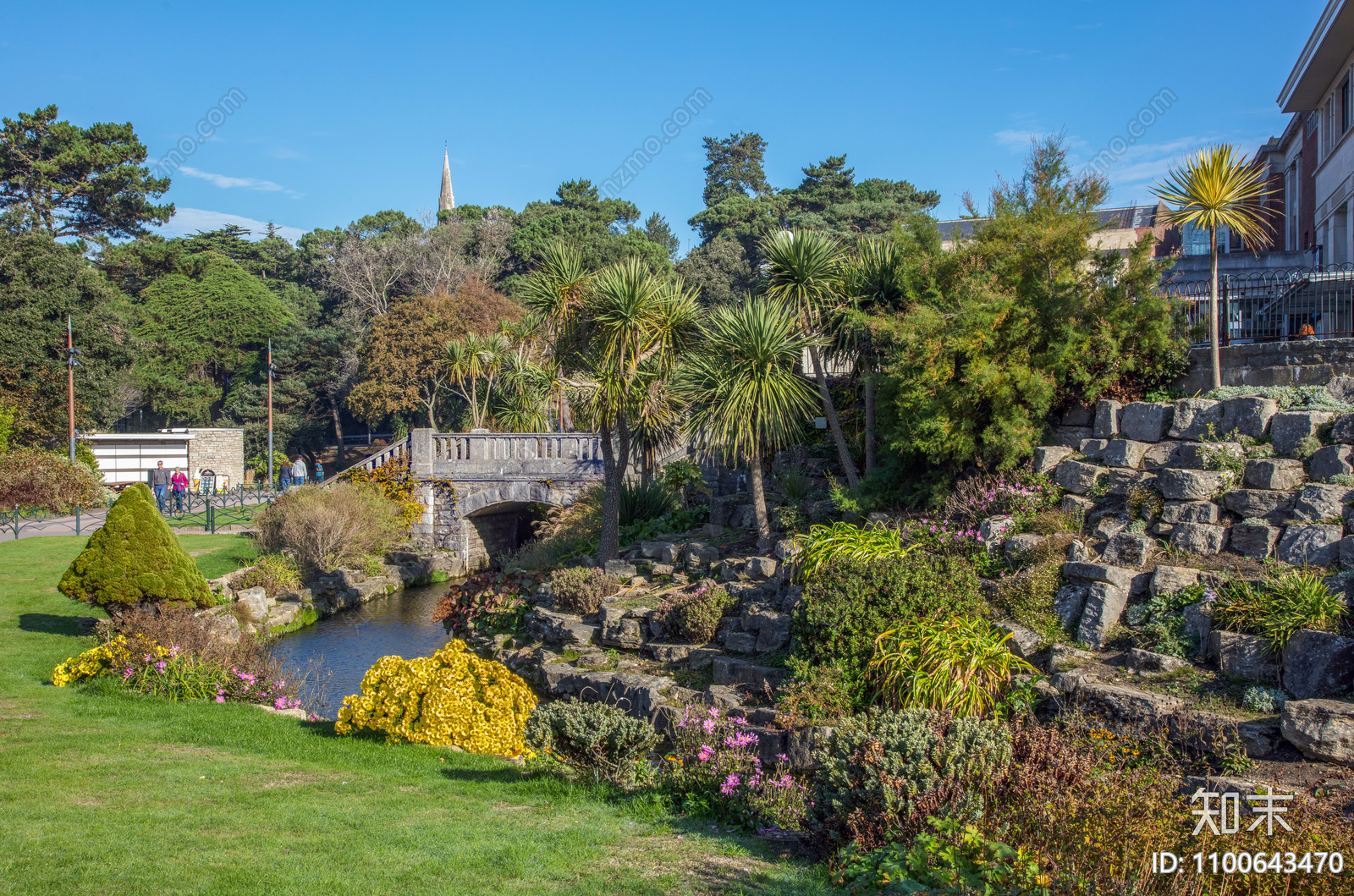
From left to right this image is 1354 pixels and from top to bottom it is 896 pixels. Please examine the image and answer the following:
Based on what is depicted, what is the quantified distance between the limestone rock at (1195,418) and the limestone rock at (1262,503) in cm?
107

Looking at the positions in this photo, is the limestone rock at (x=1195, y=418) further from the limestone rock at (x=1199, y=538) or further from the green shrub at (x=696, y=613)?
the green shrub at (x=696, y=613)

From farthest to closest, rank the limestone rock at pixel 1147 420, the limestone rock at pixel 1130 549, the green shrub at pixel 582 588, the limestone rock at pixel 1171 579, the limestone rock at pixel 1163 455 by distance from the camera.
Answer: the green shrub at pixel 582 588, the limestone rock at pixel 1147 420, the limestone rock at pixel 1163 455, the limestone rock at pixel 1130 549, the limestone rock at pixel 1171 579

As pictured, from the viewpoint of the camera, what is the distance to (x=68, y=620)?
13961 millimetres

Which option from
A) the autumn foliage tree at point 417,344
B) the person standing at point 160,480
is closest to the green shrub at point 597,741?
the person standing at point 160,480

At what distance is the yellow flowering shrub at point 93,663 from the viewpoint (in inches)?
406

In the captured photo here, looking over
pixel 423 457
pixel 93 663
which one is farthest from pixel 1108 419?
pixel 423 457

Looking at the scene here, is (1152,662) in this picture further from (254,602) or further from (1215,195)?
(254,602)

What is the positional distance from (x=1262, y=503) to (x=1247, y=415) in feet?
4.15

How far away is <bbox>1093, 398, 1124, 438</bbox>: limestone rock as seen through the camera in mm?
10086

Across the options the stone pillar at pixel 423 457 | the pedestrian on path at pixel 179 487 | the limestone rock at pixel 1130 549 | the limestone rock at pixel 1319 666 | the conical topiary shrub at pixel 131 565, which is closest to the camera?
the limestone rock at pixel 1319 666

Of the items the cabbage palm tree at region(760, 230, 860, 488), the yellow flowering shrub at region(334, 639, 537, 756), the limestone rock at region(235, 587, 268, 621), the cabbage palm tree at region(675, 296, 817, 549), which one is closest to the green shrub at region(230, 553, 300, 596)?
the limestone rock at region(235, 587, 268, 621)

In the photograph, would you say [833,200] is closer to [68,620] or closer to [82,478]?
[82,478]

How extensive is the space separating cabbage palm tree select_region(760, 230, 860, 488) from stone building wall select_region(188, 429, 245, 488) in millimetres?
34191

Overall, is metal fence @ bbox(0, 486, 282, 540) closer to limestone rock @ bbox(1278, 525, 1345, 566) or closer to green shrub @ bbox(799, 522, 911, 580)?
green shrub @ bbox(799, 522, 911, 580)
